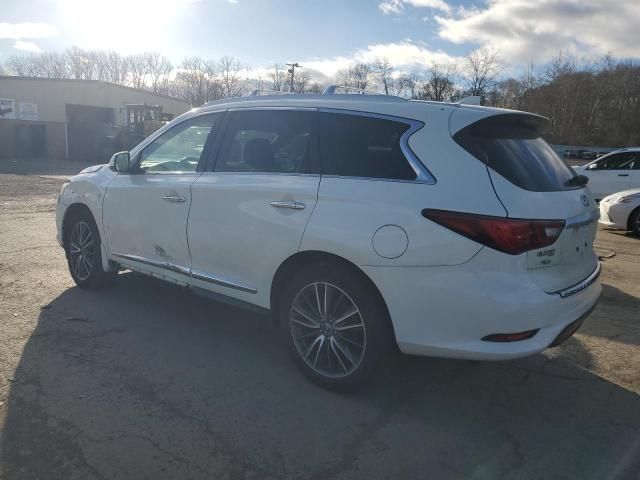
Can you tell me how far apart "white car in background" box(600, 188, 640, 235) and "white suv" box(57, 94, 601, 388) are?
772 centimetres

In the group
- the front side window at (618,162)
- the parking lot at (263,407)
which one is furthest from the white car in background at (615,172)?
the parking lot at (263,407)

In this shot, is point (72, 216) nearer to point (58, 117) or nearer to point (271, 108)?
point (271, 108)

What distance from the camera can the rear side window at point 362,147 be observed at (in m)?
3.12

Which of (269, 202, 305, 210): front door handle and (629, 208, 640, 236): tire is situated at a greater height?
(269, 202, 305, 210): front door handle

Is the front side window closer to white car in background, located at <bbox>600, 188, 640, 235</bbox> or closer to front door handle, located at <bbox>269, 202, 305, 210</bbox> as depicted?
white car in background, located at <bbox>600, 188, 640, 235</bbox>

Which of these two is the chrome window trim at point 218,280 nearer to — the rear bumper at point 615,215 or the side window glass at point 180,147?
the side window glass at point 180,147

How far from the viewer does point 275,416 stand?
311 cm

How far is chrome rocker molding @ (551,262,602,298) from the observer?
2.96 metres

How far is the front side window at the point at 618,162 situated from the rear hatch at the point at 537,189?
11.2 meters

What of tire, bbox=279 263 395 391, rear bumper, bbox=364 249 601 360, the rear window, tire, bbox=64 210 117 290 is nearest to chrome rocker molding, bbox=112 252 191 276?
tire, bbox=64 210 117 290

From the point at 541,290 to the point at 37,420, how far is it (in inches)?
114

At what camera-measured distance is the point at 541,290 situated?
2.82 m

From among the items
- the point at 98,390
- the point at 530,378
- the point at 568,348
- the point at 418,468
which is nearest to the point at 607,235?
the point at 568,348

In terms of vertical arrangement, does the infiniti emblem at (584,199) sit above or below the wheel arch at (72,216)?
above
